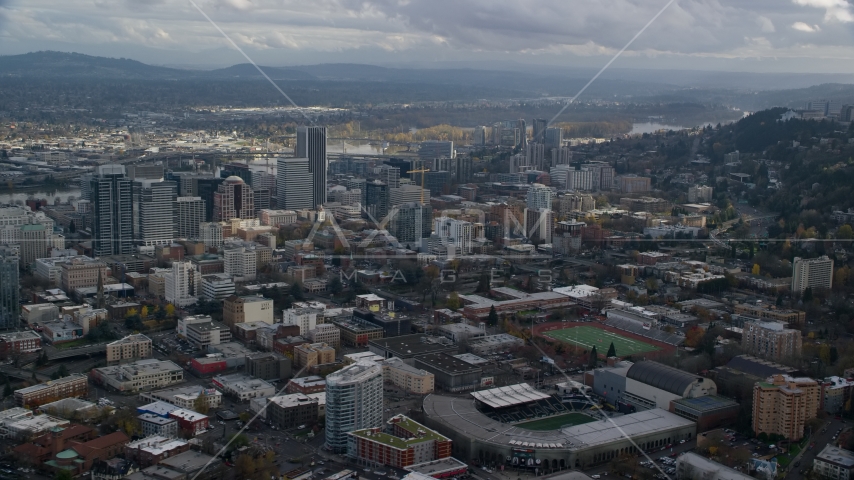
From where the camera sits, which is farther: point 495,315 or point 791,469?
point 495,315

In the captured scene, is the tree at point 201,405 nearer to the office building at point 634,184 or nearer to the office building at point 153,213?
the office building at point 153,213

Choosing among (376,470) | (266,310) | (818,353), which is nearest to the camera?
(376,470)

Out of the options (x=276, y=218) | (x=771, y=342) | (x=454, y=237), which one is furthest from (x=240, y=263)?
(x=771, y=342)

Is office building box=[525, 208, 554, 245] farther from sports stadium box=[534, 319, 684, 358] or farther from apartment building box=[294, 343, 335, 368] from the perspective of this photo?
apartment building box=[294, 343, 335, 368]

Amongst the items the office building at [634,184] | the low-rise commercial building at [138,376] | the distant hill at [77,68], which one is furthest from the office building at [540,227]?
the distant hill at [77,68]

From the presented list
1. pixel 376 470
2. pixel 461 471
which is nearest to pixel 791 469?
pixel 461 471

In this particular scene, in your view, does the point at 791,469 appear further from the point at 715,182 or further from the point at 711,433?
the point at 715,182

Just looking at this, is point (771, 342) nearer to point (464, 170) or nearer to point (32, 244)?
point (32, 244)
